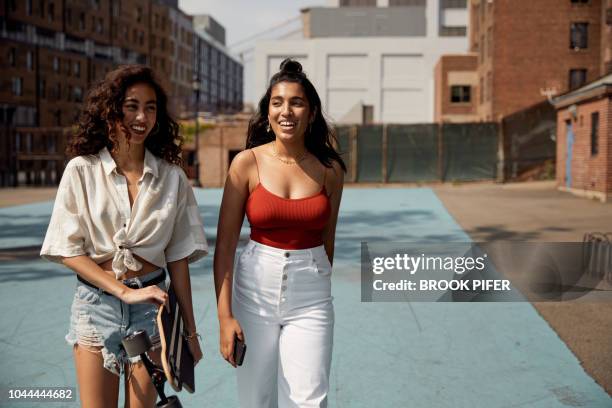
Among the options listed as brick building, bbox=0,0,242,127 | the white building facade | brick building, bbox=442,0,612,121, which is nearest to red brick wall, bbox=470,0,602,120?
brick building, bbox=442,0,612,121

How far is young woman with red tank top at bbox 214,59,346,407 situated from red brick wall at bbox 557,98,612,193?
2161cm

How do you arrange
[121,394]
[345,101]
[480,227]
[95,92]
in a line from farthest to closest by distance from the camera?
[345,101]
[480,227]
[121,394]
[95,92]

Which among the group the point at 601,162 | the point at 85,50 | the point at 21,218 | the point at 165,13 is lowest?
the point at 21,218

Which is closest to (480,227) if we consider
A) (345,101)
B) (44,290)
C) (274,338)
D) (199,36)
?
(44,290)

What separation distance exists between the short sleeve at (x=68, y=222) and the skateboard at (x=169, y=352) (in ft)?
1.45

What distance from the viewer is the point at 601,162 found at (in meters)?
23.0

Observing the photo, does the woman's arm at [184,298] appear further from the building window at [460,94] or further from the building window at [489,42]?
the building window at [460,94]

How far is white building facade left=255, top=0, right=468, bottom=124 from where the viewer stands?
213 feet

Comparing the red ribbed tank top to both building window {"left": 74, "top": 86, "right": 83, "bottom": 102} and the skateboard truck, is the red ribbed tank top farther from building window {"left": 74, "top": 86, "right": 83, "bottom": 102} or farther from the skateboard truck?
building window {"left": 74, "top": 86, "right": 83, "bottom": 102}

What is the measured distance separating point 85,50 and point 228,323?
224ft

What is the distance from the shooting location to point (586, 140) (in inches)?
978

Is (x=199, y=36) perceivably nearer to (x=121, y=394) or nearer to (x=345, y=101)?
(x=345, y=101)

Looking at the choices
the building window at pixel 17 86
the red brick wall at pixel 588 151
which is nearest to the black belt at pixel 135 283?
the red brick wall at pixel 588 151

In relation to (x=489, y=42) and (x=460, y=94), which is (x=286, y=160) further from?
(x=460, y=94)
